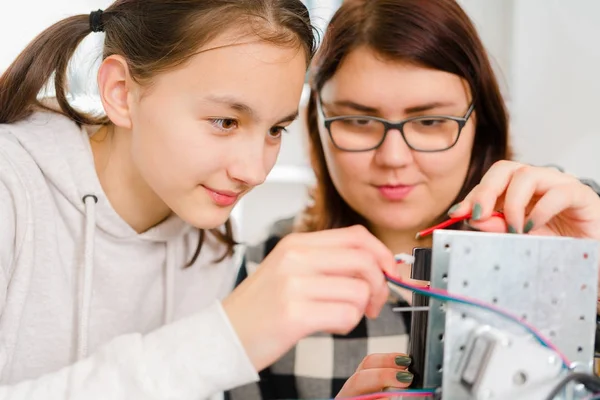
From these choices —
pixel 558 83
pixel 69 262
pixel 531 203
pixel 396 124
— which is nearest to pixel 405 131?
pixel 396 124

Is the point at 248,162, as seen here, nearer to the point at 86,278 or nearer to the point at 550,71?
the point at 86,278

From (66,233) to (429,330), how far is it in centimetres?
61

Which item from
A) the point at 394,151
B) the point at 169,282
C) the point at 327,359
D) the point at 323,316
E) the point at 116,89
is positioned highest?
the point at 116,89

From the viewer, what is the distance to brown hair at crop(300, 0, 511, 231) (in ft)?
3.61

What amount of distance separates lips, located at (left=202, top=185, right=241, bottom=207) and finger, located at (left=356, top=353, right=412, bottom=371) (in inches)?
11.6

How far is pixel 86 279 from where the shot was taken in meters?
0.95

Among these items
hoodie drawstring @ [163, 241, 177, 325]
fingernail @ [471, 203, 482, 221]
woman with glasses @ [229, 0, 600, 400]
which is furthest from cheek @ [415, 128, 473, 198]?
hoodie drawstring @ [163, 241, 177, 325]

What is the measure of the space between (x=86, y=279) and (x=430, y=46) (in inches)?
26.6

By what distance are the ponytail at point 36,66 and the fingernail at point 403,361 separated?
0.68 meters

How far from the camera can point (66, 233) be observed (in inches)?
38.6

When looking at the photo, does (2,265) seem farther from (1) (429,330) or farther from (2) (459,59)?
(2) (459,59)

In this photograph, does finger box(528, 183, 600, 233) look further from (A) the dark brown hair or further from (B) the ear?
(B) the ear

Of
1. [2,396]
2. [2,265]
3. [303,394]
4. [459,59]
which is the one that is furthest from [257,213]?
[2,396]

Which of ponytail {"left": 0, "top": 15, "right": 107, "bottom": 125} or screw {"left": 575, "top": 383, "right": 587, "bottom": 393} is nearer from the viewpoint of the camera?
screw {"left": 575, "top": 383, "right": 587, "bottom": 393}
